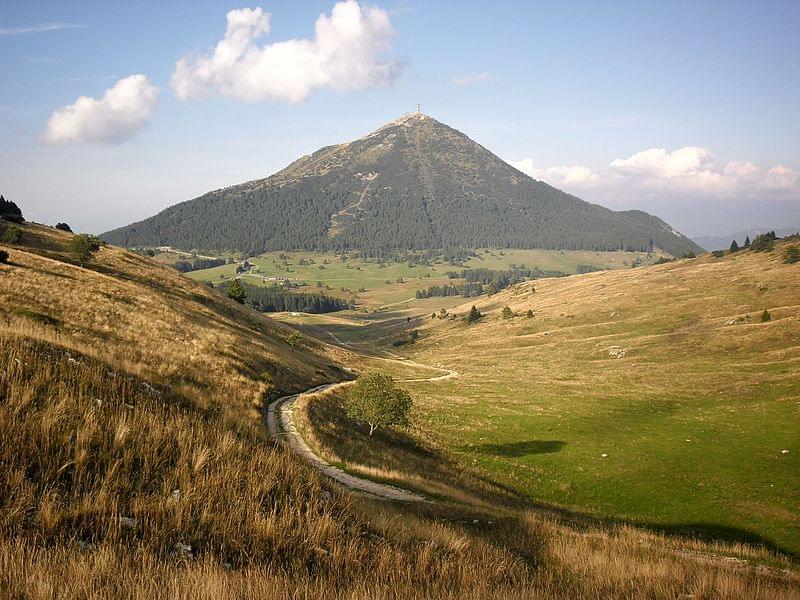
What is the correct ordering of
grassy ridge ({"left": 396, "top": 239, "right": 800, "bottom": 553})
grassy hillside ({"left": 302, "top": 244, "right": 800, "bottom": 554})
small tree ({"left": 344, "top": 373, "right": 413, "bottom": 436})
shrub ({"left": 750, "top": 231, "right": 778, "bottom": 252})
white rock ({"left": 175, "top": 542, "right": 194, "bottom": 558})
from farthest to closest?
shrub ({"left": 750, "top": 231, "right": 778, "bottom": 252}) → small tree ({"left": 344, "top": 373, "right": 413, "bottom": 436}) → grassy ridge ({"left": 396, "top": 239, "right": 800, "bottom": 553}) → grassy hillside ({"left": 302, "top": 244, "right": 800, "bottom": 554}) → white rock ({"left": 175, "top": 542, "right": 194, "bottom": 558})

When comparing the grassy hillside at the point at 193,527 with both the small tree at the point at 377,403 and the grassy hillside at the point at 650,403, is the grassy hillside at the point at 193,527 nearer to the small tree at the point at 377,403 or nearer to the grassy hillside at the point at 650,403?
the grassy hillside at the point at 650,403

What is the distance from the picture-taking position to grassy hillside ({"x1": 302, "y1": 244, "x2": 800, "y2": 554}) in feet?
108

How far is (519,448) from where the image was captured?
4562cm

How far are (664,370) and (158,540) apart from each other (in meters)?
88.3

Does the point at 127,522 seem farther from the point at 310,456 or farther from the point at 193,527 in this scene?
the point at 310,456

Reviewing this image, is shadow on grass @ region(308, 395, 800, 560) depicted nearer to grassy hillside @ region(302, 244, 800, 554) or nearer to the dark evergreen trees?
grassy hillside @ region(302, 244, 800, 554)

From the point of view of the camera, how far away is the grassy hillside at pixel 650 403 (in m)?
33.0

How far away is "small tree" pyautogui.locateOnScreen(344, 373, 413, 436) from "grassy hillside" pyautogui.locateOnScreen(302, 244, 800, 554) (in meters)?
5.88

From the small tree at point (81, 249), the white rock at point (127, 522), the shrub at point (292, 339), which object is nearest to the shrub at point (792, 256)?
the shrub at point (292, 339)

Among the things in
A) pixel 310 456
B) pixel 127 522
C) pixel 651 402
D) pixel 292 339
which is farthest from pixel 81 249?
pixel 651 402

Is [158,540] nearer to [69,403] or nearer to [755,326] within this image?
[69,403]

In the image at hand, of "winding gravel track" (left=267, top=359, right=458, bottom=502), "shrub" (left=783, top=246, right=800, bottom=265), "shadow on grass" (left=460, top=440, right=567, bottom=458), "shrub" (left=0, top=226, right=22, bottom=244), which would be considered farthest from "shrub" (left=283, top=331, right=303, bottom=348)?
"shrub" (left=783, top=246, right=800, bottom=265)

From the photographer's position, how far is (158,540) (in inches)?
199

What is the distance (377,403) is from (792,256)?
434ft
